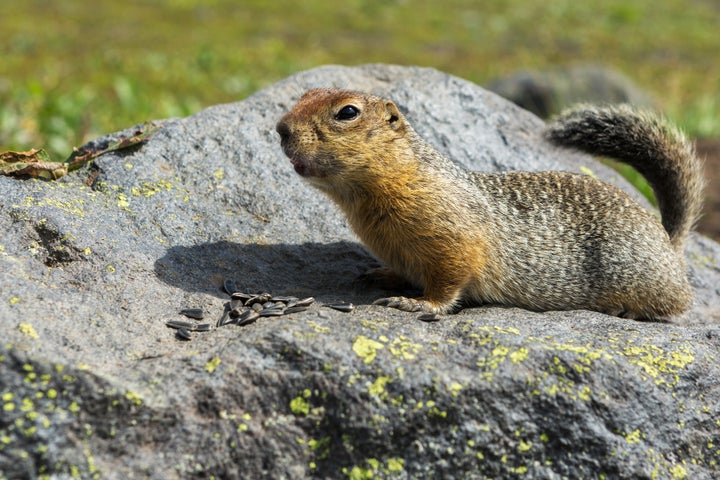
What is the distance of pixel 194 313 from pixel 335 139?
128cm

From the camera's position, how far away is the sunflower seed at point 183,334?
12.3 feet

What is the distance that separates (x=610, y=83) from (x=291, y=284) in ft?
41.2

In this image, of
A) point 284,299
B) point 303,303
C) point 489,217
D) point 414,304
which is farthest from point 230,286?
point 489,217

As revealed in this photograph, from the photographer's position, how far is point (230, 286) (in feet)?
14.7

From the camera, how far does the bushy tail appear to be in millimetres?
5852

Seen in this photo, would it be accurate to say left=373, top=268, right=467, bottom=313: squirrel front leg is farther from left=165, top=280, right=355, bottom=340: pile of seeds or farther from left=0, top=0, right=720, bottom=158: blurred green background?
left=0, top=0, right=720, bottom=158: blurred green background

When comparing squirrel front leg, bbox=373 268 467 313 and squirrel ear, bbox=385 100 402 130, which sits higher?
squirrel ear, bbox=385 100 402 130

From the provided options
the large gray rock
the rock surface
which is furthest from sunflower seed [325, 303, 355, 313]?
the rock surface

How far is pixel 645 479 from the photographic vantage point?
140 inches

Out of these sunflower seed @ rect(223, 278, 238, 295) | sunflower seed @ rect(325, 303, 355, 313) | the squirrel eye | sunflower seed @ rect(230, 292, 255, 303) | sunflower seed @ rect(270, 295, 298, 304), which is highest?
the squirrel eye

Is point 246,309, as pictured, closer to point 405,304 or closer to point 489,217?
point 405,304

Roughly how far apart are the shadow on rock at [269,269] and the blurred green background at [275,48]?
354cm

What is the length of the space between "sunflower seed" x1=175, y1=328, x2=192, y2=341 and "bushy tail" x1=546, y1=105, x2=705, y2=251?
142 inches

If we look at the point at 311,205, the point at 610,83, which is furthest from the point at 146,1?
the point at 311,205
